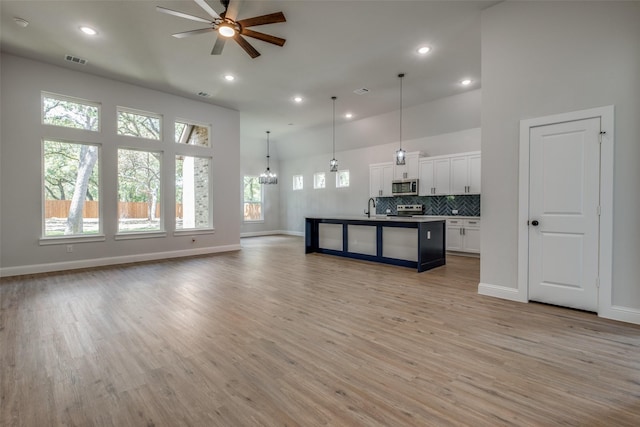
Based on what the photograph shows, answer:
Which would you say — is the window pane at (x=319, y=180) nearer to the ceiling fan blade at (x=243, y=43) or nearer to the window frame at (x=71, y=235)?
the window frame at (x=71, y=235)

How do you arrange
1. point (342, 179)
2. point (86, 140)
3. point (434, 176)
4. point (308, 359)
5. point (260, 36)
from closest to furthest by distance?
point (308, 359), point (260, 36), point (86, 140), point (434, 176), point (342, 179)

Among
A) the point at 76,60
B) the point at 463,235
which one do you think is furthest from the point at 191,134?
the point at 463,235

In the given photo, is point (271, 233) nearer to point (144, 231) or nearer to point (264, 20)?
point (144, 231)

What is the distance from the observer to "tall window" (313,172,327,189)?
35.6 feet

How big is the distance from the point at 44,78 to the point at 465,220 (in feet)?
29.1

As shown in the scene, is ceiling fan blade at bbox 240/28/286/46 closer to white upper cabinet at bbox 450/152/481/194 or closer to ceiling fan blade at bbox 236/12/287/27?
ceiling fan blade at bbox 236/12/287/27

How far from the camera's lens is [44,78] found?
17.0ft

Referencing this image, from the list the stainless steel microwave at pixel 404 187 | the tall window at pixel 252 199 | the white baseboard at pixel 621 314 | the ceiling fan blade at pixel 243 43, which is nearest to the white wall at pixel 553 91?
the white baseboard at pixel 621 314

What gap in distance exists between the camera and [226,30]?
Answer: 3635 millimetres

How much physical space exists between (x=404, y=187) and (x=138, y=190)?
6.46 metres

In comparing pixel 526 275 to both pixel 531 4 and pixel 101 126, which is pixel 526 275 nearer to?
pixel 531 4

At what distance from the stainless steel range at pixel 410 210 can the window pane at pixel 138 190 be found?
6133mm

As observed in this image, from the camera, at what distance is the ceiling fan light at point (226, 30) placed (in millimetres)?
3559

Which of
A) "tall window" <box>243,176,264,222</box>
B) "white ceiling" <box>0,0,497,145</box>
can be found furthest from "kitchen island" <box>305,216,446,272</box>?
"tall window" <box>243,176,264,222</box>
